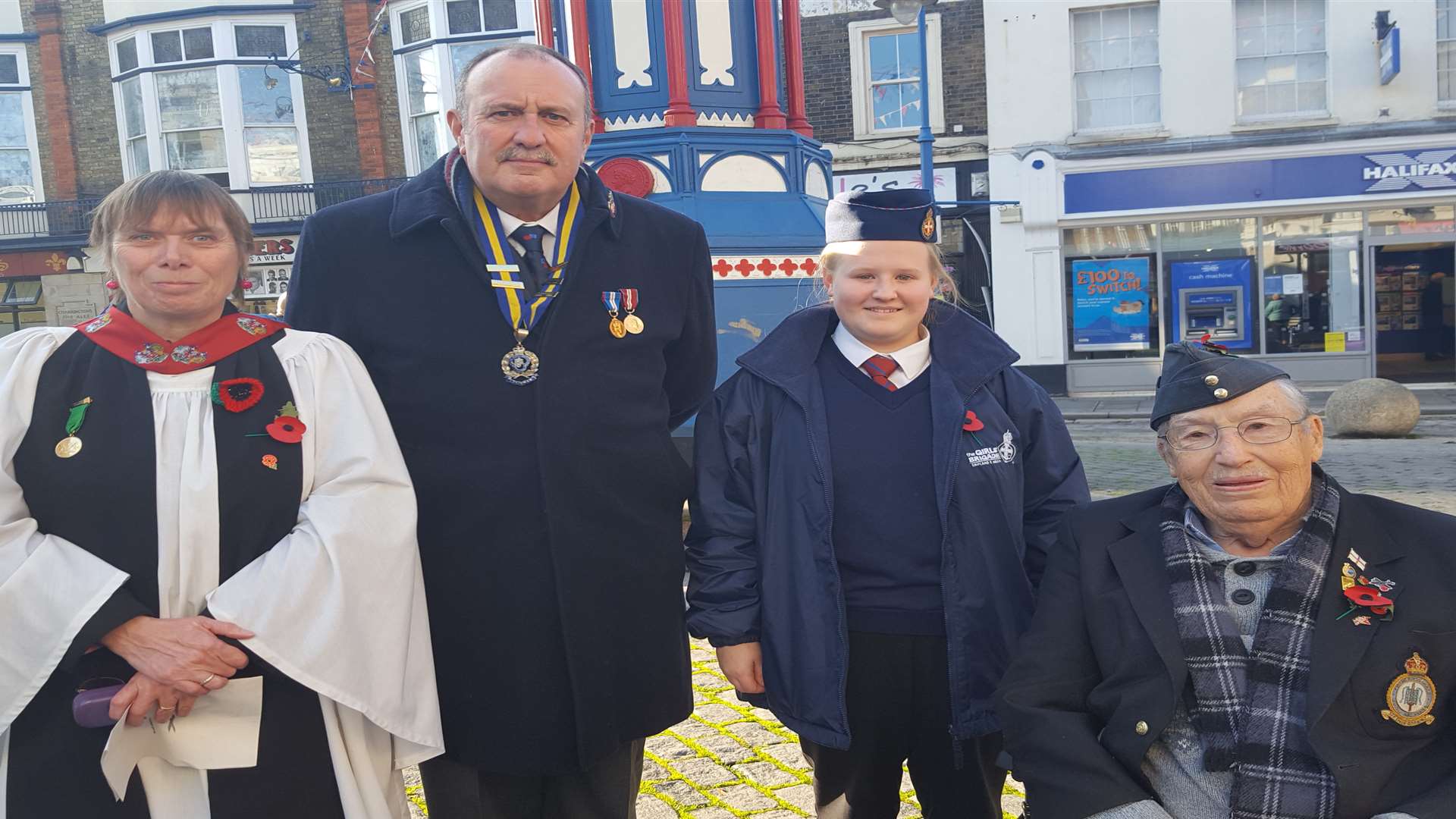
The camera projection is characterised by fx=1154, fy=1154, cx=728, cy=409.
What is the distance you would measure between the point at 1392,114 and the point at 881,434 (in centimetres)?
1533

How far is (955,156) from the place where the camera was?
16453mm

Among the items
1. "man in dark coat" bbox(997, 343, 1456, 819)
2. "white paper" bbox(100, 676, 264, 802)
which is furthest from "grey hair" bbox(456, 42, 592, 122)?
"man in dark coat" bbox(997, 343, 1456, 819)

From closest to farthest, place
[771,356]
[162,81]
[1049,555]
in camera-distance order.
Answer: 1. [1049,555]
2. [771,356]
3. [162,81]

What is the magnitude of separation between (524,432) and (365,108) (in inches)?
693

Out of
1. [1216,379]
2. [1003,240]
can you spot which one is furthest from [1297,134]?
[1216,379]

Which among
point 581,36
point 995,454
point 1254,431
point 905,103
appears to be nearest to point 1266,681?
point 1254,431

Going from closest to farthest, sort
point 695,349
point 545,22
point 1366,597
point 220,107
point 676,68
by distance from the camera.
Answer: point 1366,597 → point 695,349 → point 676,68 → point 545,22 → point 220,107

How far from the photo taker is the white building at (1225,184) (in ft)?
49.0

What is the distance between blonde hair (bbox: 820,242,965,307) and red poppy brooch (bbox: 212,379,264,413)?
1252 mm

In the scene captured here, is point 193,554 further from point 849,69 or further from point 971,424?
point 849,69

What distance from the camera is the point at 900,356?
260cm

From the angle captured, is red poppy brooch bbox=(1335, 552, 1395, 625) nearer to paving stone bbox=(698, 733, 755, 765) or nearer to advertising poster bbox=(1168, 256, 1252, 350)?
paving stone bbox=(698, 733, 755, 765)

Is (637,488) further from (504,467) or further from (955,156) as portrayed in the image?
(955,156)

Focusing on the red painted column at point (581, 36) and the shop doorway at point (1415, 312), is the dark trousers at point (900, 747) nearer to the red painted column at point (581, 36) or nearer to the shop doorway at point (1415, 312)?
the red painted column at point (581, 36)
